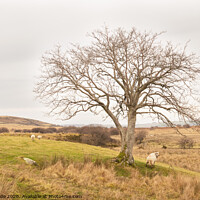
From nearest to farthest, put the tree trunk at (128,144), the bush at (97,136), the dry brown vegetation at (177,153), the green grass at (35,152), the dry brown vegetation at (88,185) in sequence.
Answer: the dry brown vegetation at (88,185) < the green grass at (35,152) < the tree trunk at (128,144) < the dry brown vegetation at (177,153) < the bush at (97,136)

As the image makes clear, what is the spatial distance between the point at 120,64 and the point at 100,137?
130ft

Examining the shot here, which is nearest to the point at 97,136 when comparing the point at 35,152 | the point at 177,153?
the point at 177,153

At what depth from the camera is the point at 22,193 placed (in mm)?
6176

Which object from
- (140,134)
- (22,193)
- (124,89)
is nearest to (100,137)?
(140,134)

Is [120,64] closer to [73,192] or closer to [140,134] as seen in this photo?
[73,192]

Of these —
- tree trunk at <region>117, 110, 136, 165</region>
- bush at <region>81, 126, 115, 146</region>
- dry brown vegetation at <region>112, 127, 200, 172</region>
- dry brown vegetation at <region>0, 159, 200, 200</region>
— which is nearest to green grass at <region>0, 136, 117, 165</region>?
tree trunk at <region>117, 110, 136, 165</region>

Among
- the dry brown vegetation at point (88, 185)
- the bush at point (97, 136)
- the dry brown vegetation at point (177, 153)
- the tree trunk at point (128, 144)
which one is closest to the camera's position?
the dry brown vegetation at point (88, 185)

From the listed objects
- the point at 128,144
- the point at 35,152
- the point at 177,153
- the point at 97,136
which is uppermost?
the point at 128,144

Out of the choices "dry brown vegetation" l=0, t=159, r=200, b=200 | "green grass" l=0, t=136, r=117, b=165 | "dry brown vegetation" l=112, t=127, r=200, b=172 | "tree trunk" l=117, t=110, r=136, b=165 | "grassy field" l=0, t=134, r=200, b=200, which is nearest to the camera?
"grassy field" l=0, t=134, r=200, b=200

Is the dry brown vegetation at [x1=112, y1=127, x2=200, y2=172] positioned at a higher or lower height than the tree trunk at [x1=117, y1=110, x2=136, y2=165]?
lower

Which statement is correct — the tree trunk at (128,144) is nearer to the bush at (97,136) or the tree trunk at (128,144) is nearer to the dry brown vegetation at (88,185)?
the dry brown vegetation at (88,185)

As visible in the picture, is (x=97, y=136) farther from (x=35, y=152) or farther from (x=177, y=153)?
(x=35, y=152)

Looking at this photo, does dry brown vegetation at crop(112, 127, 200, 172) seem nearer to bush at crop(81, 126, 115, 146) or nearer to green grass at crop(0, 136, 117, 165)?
green grass at crop(0, 136, 117, 165)

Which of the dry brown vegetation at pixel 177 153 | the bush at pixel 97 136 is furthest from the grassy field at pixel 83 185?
the bush at pixel 97 136
